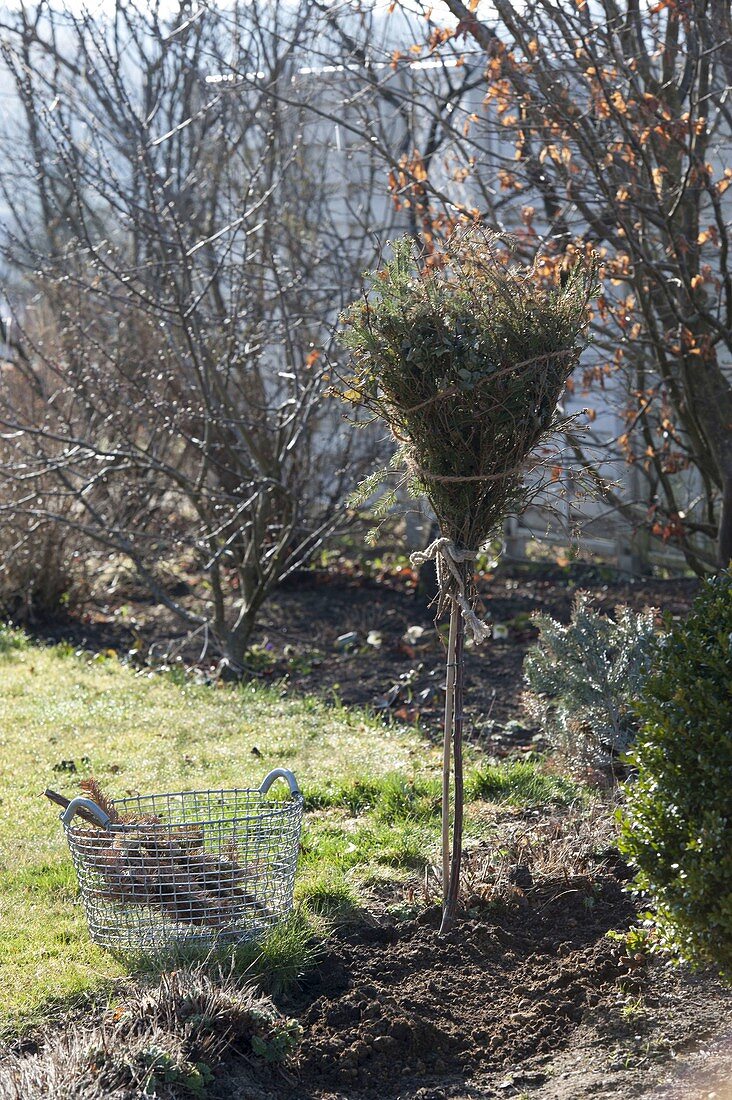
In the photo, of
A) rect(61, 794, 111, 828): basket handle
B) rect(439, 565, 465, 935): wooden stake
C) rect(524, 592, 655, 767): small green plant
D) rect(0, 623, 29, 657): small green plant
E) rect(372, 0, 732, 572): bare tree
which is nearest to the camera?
rect(61, 794, 111, 828): basket handle

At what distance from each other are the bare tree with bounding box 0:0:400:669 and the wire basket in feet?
11.8

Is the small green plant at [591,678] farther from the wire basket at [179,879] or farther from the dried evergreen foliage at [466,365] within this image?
the wire basket at [179,879]

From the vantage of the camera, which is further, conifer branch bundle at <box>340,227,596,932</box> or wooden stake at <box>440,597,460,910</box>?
wooden stake at <box>440,597,460,910</box>

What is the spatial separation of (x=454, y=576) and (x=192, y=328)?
4.56m

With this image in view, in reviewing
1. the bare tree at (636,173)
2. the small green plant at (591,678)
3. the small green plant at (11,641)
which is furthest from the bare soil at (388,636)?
the bare tree at (636,173)

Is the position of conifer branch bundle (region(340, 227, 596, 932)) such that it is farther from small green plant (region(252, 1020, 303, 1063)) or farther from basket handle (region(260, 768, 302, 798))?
small green plant (region(252, 1020, 303, 1063))

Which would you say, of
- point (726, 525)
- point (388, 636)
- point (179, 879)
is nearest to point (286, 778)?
point (179, 879)

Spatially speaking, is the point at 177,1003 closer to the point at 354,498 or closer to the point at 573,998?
the point at 573,998

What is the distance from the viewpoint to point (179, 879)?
11.9ft

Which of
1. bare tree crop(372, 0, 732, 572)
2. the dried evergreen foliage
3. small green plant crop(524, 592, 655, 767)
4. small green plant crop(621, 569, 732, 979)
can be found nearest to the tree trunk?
bare tree crop(372, 0, 732, 572)

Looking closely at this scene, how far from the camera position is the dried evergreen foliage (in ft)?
11.2

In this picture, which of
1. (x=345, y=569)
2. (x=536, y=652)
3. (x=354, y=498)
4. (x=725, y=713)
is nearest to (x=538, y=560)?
(x=345, y=569)

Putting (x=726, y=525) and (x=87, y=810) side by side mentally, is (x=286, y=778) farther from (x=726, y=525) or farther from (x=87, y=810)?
(x=726, y=525)

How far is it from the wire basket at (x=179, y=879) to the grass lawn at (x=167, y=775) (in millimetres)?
159
